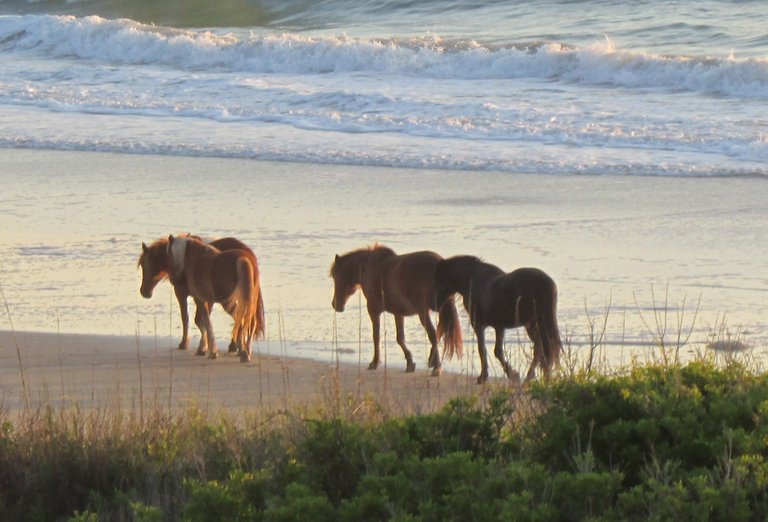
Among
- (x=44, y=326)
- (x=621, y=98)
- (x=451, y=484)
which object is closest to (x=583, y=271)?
(x=44, y=326)

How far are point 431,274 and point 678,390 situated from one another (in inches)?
122

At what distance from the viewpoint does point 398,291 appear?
8727 mm

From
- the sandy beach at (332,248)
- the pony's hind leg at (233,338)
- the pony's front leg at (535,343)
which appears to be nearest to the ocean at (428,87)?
the sandy beach at (332,248)

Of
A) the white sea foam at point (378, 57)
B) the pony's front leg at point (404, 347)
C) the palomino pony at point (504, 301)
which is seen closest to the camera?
the palomino pony at point (504, 301)

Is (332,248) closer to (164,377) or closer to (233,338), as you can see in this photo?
(233,338)

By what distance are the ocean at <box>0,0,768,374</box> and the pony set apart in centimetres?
39

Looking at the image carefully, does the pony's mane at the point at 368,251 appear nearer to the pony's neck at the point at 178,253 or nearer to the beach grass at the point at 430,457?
the pony's neck at the point at 178,253

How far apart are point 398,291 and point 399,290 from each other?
0.01 meters

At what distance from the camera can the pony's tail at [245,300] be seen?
8852mm

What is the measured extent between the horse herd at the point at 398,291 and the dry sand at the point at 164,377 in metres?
0.21

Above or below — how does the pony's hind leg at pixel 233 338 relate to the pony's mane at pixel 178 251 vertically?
below

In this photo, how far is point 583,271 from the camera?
1059cm

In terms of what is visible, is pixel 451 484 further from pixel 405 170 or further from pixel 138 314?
pixel 405 170

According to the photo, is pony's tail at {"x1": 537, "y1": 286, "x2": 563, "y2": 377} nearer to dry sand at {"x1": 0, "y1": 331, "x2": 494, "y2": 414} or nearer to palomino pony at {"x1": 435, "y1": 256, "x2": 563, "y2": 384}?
palomino pony at {"x1": 435, "y1": 256, "x2": 563, "y2": 384}
